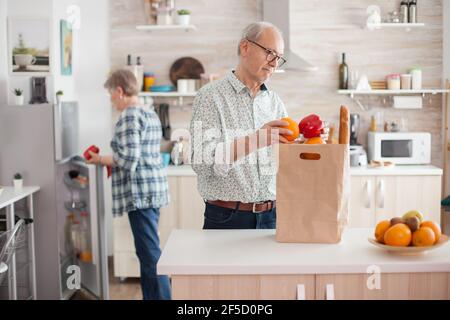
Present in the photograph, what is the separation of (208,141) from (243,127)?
27 cm

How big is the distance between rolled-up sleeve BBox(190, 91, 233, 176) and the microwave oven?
7.80 feet

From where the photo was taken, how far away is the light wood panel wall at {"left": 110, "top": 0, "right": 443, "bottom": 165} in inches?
183

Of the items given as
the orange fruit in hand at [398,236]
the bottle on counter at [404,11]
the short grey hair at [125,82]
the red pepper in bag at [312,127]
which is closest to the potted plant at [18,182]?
the short grey hair at [125,82]

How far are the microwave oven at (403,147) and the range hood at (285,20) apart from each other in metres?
0.68

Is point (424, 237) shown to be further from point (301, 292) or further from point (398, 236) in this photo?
point (301, 292)

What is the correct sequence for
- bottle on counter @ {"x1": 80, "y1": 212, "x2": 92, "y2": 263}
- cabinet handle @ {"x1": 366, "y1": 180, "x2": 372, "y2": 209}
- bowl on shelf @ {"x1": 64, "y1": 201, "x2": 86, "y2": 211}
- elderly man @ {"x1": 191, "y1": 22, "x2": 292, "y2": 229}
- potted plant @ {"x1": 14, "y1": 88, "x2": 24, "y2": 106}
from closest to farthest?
elderly man @ {"x1": 191, "y1": 22, "x2": 292, "y2": 229} < potted plant @ {"x1": 14, "y1": 88, "x2": 24, "y2": 106} < bowl on shelf @ {"x1": 64, "y1": 201, "x2": 86, "y2": 211} < bottle on counter @ {"x1": 80, "y1": 212, "x2": 92, "y2": 263} < cabinet handle @ {"x1": 366, "y1": 180, "x2": 372, "y2": 209}

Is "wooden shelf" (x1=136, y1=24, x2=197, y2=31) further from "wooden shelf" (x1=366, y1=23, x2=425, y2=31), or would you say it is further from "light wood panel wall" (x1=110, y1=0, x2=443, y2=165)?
"wooden shelf" (x1=366, y1=23, x2=425, y2=31)

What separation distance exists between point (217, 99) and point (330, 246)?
70cm

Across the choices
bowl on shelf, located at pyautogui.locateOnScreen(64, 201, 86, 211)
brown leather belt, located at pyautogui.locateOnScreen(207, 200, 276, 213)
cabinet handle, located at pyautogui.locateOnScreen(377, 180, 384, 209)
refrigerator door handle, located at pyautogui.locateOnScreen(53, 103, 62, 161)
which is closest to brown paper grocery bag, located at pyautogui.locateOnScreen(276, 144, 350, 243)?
brown leather belt, located at pyautogui.locateOnScreen(207, 200, 276, 213)

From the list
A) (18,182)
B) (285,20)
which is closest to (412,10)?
(285,20)

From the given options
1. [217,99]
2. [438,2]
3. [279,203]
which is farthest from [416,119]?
[279,203]

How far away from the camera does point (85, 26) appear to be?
15.6 feet

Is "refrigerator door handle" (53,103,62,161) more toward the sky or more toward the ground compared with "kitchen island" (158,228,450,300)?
more toward the sky

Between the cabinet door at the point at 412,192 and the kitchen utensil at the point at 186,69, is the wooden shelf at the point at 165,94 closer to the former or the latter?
the kitchen utensil at the point at 186,69
